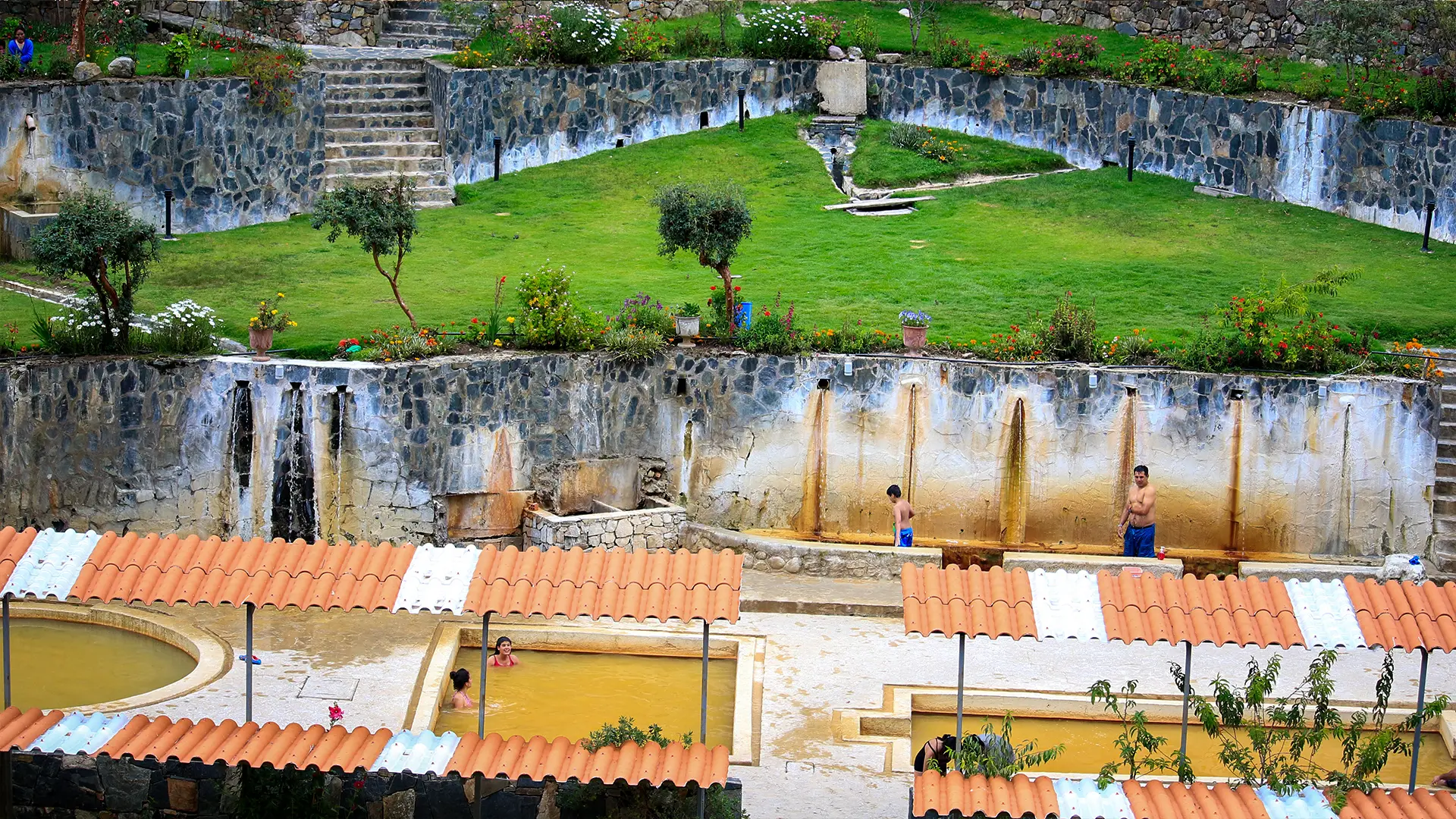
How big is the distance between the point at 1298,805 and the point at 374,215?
12300 millimetres

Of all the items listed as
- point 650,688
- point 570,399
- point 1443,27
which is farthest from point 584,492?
point 1443,27

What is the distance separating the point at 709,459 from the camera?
22000 millimetres

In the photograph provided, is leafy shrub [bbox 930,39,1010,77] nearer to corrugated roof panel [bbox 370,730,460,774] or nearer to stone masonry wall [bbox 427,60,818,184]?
stone masonry wall [bbox 427,60,818,184]

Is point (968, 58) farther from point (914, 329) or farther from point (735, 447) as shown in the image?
point (735, 447)

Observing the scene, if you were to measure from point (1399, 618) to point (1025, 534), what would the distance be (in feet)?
26.0

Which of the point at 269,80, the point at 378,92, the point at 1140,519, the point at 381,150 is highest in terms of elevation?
the point at 269,80

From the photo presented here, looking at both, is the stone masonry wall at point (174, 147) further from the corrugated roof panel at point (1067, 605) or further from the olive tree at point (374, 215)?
the corrugated roof panel at point (1067, 605)

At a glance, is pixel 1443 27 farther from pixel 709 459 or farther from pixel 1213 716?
pixel 1213 716

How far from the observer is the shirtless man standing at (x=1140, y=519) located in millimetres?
20266

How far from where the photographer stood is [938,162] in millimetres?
29125

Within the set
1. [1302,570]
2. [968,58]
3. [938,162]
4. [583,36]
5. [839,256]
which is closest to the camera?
[1302,570]

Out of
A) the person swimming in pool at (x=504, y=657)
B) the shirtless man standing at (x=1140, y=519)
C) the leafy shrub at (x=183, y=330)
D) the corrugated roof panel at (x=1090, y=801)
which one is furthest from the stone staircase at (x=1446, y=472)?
the leafy shrub at (x=183, y=330)

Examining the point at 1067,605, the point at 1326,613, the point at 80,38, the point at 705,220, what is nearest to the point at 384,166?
the point at 80,38

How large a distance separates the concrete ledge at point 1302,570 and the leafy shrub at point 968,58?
11.7 metres
